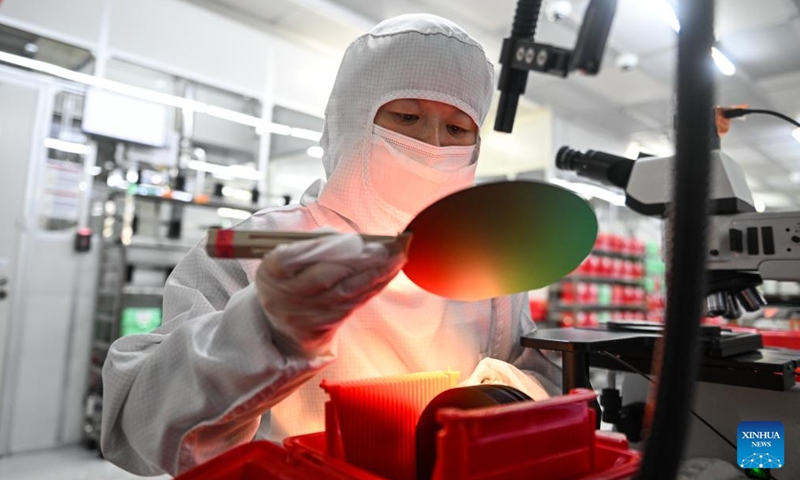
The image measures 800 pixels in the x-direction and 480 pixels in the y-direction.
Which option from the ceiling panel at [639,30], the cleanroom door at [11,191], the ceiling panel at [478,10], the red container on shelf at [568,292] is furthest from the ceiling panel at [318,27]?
the red container on shelf at [568,292]

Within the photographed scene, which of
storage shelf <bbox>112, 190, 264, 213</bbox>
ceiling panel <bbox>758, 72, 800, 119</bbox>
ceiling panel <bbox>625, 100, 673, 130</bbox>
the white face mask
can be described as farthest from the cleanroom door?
ceiling panel <bbox>758, 72, 800, 119</bbox>

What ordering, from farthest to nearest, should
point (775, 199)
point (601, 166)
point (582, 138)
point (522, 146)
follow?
point (775, 199)
point (582, 138)
point (522, 146)
point (601, 166)

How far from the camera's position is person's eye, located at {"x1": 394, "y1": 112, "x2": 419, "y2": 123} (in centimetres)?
82

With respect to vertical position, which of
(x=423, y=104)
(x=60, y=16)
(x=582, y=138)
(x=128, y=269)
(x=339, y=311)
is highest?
(x=582, y=138)

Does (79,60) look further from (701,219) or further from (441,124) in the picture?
(701,219)

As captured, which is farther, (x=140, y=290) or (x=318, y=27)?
(x=318, y=27)

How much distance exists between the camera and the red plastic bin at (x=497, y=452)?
378mm

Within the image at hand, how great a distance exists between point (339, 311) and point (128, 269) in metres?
3.21

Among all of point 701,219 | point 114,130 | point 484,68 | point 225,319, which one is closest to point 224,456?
point 225,319

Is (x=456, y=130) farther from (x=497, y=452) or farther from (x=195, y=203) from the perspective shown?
(x=195, y=203)

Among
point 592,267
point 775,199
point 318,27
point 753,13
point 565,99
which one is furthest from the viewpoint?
point 775,199

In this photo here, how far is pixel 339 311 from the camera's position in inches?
16.6

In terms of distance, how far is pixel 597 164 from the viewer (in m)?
0.95

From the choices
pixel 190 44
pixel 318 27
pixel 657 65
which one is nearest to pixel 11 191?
pixel 190 44
